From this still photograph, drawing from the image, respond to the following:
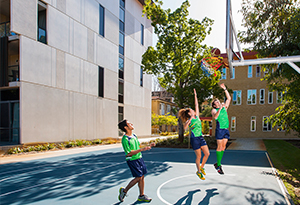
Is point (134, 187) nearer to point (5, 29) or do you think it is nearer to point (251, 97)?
point (5, 29)

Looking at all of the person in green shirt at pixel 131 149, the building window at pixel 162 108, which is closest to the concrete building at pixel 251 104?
the building window at pixel 162 108

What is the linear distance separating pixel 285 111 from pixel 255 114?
21055 mm

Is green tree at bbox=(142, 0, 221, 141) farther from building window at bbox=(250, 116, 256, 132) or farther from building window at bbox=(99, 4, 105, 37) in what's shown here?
building window at bbox=(250, 116, 256, 132)

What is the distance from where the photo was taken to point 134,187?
959 centimetres

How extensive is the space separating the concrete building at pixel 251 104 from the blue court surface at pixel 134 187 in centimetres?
2308

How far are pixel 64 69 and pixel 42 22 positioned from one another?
447 cm

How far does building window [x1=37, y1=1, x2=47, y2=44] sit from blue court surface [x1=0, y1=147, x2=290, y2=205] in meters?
12.0

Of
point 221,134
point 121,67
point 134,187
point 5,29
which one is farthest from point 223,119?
point 121,67

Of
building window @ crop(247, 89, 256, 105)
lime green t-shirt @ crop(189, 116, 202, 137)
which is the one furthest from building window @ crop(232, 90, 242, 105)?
lime green t-shirt @ crop(189, 116, 202, 137)

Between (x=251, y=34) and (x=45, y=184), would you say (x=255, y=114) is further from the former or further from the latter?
(x=45, y=184)

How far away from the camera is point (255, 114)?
3512 centimetres

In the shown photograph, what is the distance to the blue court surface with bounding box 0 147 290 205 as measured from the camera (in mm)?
7691

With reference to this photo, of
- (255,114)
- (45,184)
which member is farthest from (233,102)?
(45,184)

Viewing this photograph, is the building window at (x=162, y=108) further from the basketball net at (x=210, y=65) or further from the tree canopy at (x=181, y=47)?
the basketball net at (x=210, y=65)
